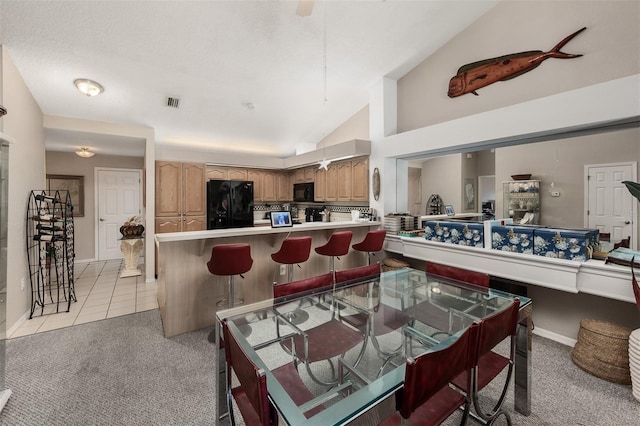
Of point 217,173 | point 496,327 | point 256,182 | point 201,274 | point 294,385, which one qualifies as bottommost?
point 294,385

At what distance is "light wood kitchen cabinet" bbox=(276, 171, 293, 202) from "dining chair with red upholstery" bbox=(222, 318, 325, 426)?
209 inches

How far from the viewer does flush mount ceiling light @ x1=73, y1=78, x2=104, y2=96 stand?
329 cm

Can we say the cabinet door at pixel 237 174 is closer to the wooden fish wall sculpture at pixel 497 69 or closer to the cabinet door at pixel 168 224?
the cabinet door at pixel 168 224

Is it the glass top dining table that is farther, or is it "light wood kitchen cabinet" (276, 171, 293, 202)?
"light wood kitchen cabinet" (276, 171, 293, 202)

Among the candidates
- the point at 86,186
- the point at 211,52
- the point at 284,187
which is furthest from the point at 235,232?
the point at 86,186

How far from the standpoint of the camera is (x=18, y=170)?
2953mm

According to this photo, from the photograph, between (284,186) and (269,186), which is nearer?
(269,186)

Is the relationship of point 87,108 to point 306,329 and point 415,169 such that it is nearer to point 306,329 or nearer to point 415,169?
point 306,329

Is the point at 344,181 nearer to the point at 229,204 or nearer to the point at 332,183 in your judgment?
the point at 332,183

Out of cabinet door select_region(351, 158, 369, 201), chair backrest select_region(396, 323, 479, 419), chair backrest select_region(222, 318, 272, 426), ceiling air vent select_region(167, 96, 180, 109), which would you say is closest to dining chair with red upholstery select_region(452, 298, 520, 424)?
chair backrest select_region(396, 323, 479, 419)

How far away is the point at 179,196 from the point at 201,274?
9.01 feet

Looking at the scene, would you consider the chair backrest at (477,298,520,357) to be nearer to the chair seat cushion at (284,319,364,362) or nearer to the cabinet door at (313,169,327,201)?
the chair seat cushion at (284,319,364,362)

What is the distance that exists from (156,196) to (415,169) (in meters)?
4.45

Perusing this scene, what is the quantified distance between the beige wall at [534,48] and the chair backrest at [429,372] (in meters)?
2.75
